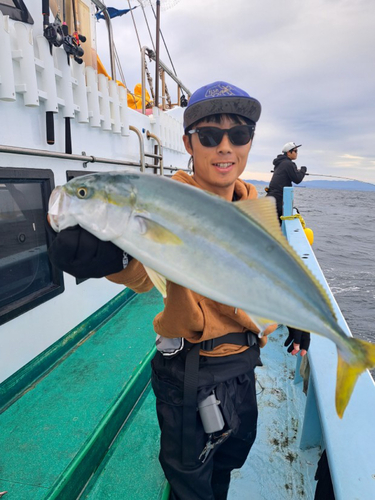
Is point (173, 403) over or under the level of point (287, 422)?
over

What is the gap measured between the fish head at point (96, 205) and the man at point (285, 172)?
7679 millimetres

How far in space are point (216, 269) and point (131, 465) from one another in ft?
7.70

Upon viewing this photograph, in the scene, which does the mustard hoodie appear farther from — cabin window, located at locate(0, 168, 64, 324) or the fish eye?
cabin window, located at locate(0, 168, 64, 324)

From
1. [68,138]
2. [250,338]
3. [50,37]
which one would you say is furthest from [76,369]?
[50,37]

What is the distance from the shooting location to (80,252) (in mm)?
1523

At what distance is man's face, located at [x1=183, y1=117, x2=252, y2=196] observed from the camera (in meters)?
1.96

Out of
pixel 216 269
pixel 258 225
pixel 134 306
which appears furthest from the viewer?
pixel 134 306

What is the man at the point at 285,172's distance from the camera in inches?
346

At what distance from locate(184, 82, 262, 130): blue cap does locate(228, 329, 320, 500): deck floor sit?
9.93ft

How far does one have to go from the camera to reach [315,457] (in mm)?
3057

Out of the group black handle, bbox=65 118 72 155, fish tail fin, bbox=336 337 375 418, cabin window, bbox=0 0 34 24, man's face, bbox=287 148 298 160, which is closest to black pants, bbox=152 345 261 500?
fish tail fin, bbox=336 337 375 418

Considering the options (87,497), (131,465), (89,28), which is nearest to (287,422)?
(131,465)

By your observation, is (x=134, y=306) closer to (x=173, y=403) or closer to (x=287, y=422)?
(x=287, y=422)

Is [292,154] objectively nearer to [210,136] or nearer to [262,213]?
[210,136]
